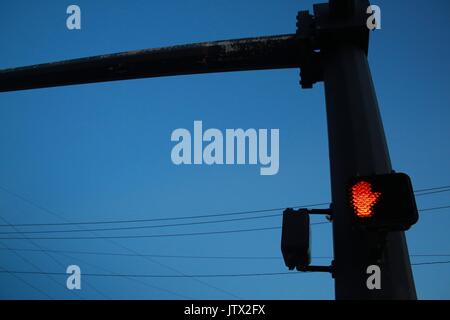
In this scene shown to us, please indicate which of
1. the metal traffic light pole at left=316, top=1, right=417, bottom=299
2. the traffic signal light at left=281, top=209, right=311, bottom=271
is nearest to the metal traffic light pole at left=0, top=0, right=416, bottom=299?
the metal traffic light pole at left=316, top=1, right=417, bottom=299

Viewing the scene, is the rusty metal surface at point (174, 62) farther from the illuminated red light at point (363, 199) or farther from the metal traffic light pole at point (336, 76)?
the illuminated red light at point (363, 199)

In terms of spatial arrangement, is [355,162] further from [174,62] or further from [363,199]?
[174,62]

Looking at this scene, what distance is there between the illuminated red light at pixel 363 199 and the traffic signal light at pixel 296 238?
54 centimetres

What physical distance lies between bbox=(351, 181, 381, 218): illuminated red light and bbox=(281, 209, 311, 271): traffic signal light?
0.54 meters

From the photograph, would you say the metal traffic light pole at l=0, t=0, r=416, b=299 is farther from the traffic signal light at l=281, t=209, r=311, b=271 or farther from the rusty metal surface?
the traffic signal light at l=281, t=209, r=311, b=271

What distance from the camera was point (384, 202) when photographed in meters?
1.86

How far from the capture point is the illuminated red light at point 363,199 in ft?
6.13

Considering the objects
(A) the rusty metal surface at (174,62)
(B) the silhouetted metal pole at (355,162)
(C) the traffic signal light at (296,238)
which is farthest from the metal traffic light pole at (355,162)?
(A) the rusty metal surface at (174,62)

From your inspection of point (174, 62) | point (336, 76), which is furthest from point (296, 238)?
point (174, 62)

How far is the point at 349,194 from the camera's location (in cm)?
192

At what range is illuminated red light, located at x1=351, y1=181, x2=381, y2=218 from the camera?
187cm
